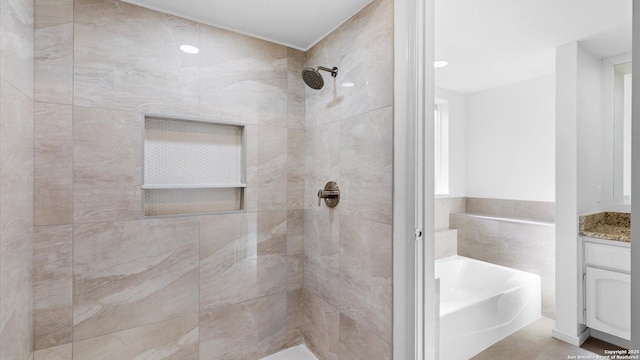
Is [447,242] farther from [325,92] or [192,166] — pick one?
[192,166]

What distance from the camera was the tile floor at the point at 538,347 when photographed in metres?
1.05

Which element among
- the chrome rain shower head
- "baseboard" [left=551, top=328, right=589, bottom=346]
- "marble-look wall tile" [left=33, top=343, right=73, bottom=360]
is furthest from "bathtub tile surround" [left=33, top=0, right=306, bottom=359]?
"baseboard" [left=551, top=328, right=589, bottom=346]

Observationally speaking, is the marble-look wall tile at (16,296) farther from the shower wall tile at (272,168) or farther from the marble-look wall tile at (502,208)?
the marble-look wall tile at (502,208)

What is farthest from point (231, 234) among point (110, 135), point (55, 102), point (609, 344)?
point (609, 344)

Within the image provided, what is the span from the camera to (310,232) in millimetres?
2016

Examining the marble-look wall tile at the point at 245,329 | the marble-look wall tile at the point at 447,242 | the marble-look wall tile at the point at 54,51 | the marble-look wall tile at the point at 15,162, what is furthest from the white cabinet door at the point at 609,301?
the marble-look wall tile at the point at 54,51

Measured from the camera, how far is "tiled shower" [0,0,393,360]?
1351 millimetres

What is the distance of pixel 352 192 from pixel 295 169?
558mm

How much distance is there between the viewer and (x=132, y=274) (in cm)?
157

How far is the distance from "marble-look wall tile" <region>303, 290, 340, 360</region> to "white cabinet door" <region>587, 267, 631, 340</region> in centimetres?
116

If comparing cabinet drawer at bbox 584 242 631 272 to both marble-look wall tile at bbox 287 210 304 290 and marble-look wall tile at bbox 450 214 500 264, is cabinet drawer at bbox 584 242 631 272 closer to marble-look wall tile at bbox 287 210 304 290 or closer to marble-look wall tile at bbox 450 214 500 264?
marble-look wall tile at bbox 450 214 500 264

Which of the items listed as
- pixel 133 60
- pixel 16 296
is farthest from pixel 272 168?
pixel 16 296

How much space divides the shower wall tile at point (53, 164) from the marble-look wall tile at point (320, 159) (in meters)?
1.28

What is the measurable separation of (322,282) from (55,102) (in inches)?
66.7
